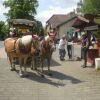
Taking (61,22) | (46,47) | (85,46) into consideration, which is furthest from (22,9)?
(46,47)

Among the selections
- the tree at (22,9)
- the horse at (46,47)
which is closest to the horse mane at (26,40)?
the horse at (46,47)

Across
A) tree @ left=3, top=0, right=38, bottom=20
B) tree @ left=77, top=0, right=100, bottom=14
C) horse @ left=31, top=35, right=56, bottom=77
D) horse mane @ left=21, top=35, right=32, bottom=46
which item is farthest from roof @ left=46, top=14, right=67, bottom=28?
horse mane @ left=21, top=35, right=32, bottom=46

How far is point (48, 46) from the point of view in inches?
618

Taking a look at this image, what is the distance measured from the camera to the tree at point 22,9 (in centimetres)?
6397

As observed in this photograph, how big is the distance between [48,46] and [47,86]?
105 inches

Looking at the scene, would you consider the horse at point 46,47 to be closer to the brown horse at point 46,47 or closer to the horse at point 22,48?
the brown horse at point 46,47

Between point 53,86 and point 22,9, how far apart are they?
52550 mm

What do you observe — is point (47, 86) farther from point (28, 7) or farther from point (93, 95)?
point (28, 7)

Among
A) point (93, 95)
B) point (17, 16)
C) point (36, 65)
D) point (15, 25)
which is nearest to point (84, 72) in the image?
point (36, 65)

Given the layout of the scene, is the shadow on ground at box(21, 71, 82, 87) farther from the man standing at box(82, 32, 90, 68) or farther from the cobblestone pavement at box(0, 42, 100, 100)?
the man standing at box(82, 32, 90, 68)

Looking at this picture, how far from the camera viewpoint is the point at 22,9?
2562 inches

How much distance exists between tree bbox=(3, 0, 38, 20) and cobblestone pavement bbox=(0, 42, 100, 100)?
153 feet

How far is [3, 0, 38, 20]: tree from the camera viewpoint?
6397 cm

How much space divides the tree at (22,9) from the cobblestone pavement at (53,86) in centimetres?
4677
